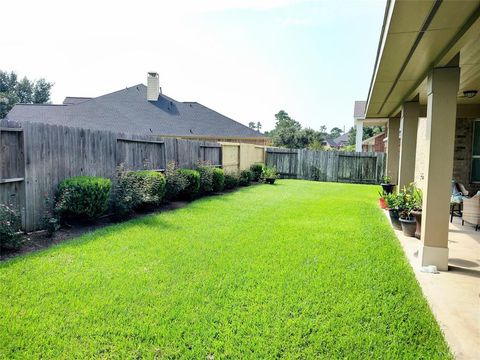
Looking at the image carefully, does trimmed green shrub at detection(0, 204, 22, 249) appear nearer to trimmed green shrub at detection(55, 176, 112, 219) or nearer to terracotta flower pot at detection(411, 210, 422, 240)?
trimmed green shrub at detection(55, 176, 112, 219)

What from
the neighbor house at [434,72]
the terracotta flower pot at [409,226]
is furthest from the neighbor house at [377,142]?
the terracotta flower pot at [409,226]

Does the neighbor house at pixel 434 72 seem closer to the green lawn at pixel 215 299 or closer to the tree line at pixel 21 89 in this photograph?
the green lawn at pixel 215 299

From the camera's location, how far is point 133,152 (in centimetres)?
785

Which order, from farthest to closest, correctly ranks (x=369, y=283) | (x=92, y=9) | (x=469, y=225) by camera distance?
(x=469, y=225)
(x=92, y=9)
(x=369, y=283)

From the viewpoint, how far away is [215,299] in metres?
3.13

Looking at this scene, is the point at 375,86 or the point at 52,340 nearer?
the point at 52,340

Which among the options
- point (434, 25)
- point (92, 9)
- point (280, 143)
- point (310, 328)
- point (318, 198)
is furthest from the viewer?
point (280, 143)

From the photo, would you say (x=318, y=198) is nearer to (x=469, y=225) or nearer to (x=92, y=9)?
(x=469, y=225)

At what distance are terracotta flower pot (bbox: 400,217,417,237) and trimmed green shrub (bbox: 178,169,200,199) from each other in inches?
219

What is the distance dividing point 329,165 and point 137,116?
498 inches

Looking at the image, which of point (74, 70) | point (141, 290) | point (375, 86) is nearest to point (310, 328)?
point (141, 290)

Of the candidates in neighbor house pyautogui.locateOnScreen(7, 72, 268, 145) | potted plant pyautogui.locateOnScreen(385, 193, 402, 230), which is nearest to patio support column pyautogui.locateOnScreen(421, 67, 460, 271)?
potted plant pyautogui.locateOnScreen(385, 193, 402, 230)

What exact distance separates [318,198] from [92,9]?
311 inches

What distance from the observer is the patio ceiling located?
281 cm
